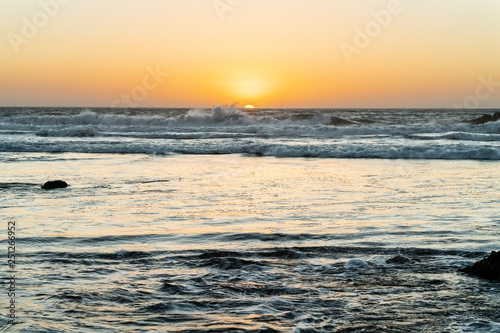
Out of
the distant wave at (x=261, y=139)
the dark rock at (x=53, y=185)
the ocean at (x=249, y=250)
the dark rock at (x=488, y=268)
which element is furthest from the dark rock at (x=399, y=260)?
the distant wave at (x=261, y=139)

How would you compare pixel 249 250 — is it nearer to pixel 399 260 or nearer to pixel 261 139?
pixel 399 260

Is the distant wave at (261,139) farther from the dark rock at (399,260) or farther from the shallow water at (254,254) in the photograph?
the dark rock at (399,260)

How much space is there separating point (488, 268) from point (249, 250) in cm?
258

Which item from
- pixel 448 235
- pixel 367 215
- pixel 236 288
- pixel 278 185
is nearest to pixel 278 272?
pixel 236 288

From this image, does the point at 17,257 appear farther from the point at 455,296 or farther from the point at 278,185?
the point at 278,185

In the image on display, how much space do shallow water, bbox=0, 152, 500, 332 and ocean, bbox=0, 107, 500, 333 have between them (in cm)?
2

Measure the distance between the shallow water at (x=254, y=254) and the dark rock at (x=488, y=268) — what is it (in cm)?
15

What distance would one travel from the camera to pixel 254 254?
5.99 metres

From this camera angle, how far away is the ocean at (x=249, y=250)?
4137 millimetres

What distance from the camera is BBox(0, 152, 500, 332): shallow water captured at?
412cm

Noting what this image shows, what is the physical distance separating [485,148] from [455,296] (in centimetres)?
1626

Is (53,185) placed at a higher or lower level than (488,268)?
higher

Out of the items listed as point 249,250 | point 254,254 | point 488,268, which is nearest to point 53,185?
point 249,250

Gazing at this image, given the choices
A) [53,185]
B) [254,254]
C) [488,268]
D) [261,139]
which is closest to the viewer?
[488,268]
